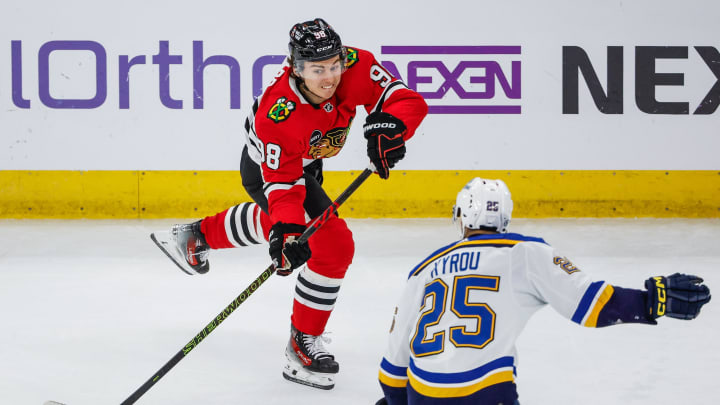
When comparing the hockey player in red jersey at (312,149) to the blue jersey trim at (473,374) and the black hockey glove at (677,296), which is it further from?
the black hockey glove at (677,296)

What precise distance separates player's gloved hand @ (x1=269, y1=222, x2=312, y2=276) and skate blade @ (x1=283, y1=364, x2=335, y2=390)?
0.35 meters

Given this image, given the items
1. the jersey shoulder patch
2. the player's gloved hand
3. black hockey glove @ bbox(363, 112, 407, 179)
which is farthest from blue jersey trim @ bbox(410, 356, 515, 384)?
the jersey shoulder patch

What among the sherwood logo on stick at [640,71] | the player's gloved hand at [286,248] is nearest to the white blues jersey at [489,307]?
the player's gloved hand at [286,248]

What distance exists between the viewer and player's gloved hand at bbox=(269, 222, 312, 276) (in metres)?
2.26

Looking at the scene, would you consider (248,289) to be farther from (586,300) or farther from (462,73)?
(462,73)

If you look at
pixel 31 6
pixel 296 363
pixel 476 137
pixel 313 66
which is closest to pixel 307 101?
pixel 313 66

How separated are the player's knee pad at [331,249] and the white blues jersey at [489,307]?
0.93 meters

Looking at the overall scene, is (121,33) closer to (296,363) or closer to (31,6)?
(31,6)

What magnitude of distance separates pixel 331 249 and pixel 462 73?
2.67 m

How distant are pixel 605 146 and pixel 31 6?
11.0 ft

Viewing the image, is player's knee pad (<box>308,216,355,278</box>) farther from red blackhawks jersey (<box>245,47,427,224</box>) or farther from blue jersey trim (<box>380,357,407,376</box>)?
blue jersey trim (<box>380,357,407,376</box>)

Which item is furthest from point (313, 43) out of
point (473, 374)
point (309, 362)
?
point (473, 374)

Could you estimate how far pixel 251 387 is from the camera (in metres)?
2.47

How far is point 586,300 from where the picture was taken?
1.53m
